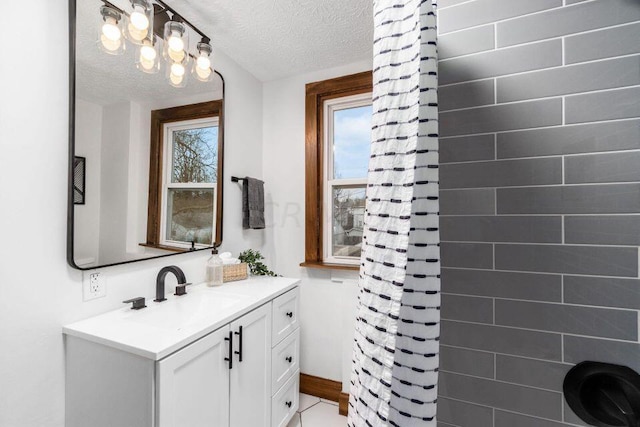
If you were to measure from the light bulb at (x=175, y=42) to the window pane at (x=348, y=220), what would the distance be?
132 cm

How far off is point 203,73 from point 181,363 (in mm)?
1561

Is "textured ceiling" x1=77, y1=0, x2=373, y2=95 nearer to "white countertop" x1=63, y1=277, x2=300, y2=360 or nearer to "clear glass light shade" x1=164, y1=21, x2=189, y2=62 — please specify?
"clear glass light shade" x1=164, y1=21, x2=189, y2=62

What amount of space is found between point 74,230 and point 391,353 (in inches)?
50.2

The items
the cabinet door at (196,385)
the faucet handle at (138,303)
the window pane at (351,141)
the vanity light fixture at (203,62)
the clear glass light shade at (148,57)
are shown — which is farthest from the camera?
the window pane at (351,141)

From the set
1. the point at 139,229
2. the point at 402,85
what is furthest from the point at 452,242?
the point at 139,229

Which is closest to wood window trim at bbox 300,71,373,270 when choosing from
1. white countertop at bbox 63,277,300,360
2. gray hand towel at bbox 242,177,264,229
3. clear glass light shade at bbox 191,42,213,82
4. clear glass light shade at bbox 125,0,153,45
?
gray hand towel at bbox 242,177,264,229

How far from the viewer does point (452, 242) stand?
0.83 meters

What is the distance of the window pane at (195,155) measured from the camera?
5.16ft

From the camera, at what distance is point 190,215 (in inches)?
65.1

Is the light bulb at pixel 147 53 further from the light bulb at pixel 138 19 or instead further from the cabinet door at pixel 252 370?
the cabinet door at pixel 252 370

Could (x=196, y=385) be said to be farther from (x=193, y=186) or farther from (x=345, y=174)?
(x=345, y=174)

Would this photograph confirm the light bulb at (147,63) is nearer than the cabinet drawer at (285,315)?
Yes

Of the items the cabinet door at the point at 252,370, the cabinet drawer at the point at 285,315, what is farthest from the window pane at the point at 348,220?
the cabinet door at the point at 252,370

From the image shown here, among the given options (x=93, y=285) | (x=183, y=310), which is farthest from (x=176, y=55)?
(x=183, y=310)
